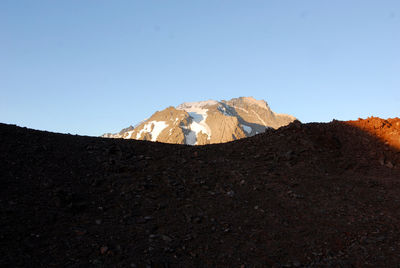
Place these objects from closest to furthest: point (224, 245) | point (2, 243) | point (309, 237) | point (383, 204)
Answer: point (2, 243), point (224, 245), point (309, 237), point (383, 204)

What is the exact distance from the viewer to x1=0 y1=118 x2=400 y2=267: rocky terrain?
24.8 feet

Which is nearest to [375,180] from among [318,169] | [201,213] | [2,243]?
[318,169]

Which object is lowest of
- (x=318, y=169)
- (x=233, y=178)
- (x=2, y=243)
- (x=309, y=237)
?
(x=2, y=243)

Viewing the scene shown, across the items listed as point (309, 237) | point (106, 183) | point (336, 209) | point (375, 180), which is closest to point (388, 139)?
point (375, 180)

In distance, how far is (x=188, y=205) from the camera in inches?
396

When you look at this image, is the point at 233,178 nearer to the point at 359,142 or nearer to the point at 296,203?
the point at 296,203

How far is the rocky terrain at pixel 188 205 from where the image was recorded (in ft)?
24.8

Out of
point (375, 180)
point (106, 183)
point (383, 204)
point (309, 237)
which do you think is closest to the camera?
point (309, 237)

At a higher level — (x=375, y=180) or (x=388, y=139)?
(x=388, y=139)

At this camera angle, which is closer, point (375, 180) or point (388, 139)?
point (375, 180)

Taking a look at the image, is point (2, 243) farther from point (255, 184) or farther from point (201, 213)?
point (255, 184)

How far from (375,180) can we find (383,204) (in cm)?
268

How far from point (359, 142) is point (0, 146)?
1872 centimetres

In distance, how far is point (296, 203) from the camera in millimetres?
11047
